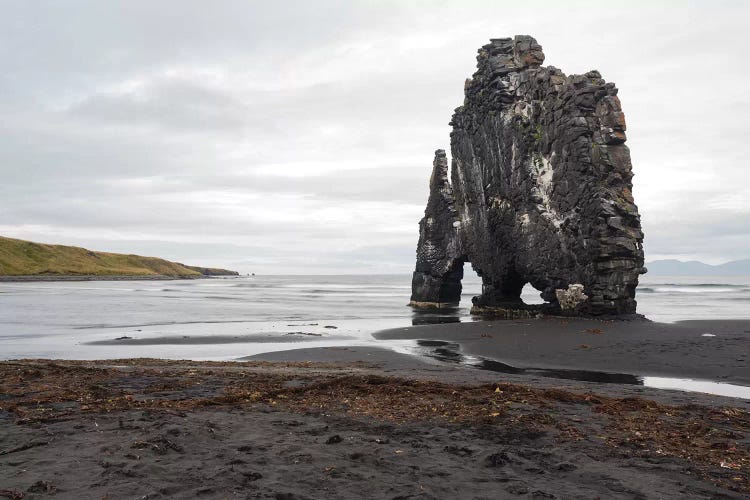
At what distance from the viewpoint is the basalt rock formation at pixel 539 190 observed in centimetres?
3438

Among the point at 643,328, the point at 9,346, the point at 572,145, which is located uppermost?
the point at 572,145

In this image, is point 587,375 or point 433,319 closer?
A: point 587,375

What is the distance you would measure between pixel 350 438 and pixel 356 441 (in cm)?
17

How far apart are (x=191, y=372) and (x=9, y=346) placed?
1606 cm

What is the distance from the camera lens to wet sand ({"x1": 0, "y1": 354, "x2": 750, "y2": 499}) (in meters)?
6.72

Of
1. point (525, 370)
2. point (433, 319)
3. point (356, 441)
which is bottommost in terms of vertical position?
point (525, 370)

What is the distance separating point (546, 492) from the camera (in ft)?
21.7

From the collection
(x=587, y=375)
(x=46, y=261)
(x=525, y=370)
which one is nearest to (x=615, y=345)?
(x=587, y=375)

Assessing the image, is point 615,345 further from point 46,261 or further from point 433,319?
point 46,261

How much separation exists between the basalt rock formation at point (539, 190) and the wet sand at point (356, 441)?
2269 centimetres

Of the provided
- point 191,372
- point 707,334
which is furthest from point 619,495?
point 707,334

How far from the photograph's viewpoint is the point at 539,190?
39.1m

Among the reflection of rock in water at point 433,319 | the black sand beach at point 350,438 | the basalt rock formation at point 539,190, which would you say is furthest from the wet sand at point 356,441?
the reflection of rock in water at point 433,319

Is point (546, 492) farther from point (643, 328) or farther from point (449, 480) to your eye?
point (643, 328)
